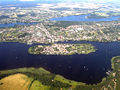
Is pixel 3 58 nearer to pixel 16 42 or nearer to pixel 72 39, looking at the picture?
pixel 16 42

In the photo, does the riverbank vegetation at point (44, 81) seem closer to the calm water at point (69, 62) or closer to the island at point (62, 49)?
the calm water at point (69, 62)

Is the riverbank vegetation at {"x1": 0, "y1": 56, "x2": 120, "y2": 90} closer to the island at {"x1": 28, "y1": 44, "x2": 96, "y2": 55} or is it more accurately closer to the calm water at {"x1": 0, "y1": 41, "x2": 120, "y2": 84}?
the calm water at {"x1": 0, "y1": 41, "x2": 120, "y2": 84}

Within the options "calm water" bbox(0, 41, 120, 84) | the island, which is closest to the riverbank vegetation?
"calm water" bbox(0, 41, 120, 84)

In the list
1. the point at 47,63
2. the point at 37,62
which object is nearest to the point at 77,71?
the point at 47,63

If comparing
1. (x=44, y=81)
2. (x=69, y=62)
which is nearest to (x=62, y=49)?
(x=69, y=62)

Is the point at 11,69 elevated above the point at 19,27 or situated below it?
below

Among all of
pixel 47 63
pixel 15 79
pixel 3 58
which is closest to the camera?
pixel 15 79

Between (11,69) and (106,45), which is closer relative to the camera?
(11,69)
